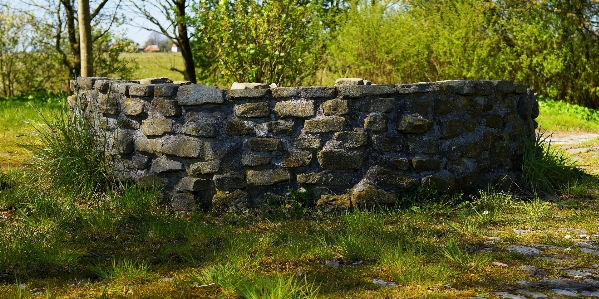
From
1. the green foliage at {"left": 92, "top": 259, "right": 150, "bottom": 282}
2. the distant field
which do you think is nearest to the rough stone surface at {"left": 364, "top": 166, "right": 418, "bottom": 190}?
the green foliage at {"left": 92, "top": 259, "right": 150, "bottom": 282}

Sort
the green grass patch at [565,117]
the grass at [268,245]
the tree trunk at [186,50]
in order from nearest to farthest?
the grass at [268,245] → the green grass patch at [565,117] → the tree trunk at [186,50]

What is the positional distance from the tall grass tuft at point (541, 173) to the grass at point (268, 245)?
205 millimetres

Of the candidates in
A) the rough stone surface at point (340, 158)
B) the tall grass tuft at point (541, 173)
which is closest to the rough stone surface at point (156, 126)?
the rough stone surface at point (340, 158)

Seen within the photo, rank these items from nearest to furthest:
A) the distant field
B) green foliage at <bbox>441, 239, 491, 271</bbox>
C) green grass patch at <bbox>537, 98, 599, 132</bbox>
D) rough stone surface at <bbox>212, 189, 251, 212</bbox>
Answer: green foliage at <bbox>441, 239, 491, 271</bbox> → rough stone surface at <bbox>212, 189, 251, 212</bbox> → green grass patch at <bbox>537, 98, 599, 132</bbox> → the distant field

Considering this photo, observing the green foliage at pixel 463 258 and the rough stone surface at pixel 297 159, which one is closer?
the green foliage at pixel 463 258

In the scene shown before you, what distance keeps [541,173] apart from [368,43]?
7.29 metres

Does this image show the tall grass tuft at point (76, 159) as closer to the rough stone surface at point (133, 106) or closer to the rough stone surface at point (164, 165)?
the rough stone surface at point (133, 106)

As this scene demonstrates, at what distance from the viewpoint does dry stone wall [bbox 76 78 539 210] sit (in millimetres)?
5148

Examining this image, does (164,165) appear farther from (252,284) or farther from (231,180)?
(252,284)

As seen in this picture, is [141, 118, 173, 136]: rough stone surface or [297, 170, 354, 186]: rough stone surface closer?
[297, 170, 354, 186]: rough stone surface

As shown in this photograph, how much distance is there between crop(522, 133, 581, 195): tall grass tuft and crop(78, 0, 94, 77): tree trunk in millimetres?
5334

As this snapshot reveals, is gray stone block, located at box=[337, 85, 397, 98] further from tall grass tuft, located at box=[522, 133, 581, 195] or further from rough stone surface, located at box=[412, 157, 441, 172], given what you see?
tall grass tuft, located at box=[522, 133, 581, 195]

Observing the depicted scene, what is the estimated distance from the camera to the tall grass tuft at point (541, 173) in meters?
6.00

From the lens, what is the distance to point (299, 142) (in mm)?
5168
